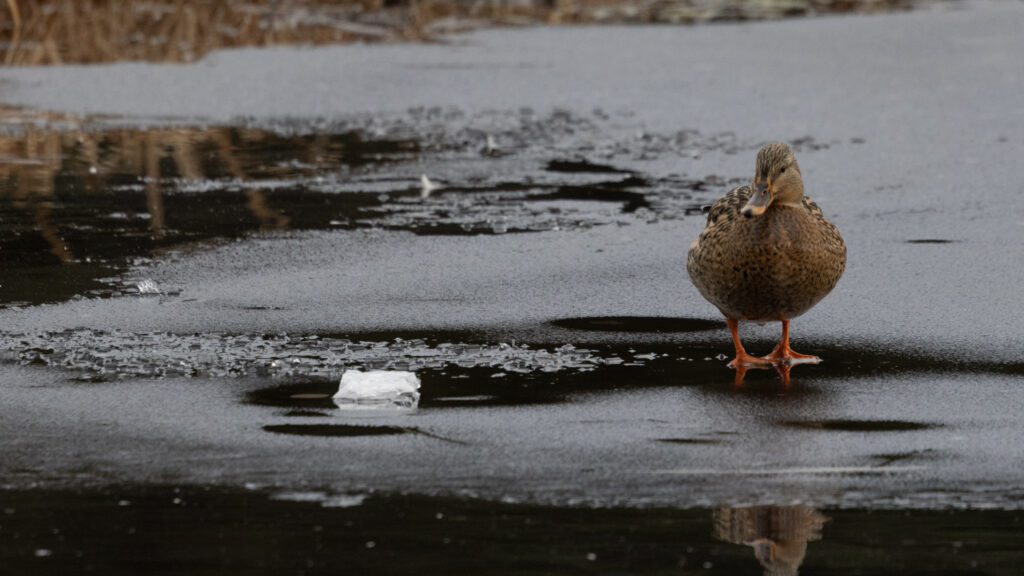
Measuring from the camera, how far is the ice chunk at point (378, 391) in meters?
4.95

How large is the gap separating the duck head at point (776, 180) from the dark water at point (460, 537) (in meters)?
1.72

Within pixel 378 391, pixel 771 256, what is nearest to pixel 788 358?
pixel 771 256

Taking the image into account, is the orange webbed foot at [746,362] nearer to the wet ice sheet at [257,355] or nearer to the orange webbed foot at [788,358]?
the orange webbed foot at [788,358]

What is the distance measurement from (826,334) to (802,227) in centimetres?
77

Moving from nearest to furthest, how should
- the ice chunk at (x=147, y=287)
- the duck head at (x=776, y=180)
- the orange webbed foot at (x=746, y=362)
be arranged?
the duck head at (x=776, y=180)
the orange webbed foot at (x=746, y=362)
the ice chunk at (x=147, y=287)

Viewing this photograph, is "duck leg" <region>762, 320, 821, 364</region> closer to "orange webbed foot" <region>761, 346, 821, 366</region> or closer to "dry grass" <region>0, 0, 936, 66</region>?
"orange webbed foot" <region>761, 346, 821, 366</region>

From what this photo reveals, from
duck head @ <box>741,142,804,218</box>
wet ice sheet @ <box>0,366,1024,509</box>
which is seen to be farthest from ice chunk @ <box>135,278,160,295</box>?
duck head @ <box>741,142,804,218</box>

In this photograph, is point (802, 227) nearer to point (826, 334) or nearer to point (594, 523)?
point (826, 334)

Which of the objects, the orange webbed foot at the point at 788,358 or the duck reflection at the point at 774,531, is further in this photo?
the orange webbed foot at the point at 788,358

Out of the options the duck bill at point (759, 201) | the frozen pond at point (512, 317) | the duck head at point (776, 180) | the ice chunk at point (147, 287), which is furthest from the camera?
the ice chunk at point (147, 287)

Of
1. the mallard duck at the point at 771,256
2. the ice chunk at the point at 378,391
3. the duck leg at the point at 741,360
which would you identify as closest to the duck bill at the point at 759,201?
the mallard duck at the point at 771,256

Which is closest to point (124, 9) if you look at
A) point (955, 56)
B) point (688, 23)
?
point (688, 23)

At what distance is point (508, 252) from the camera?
7680 mm

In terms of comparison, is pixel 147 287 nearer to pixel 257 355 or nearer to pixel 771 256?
pixel 257 355
